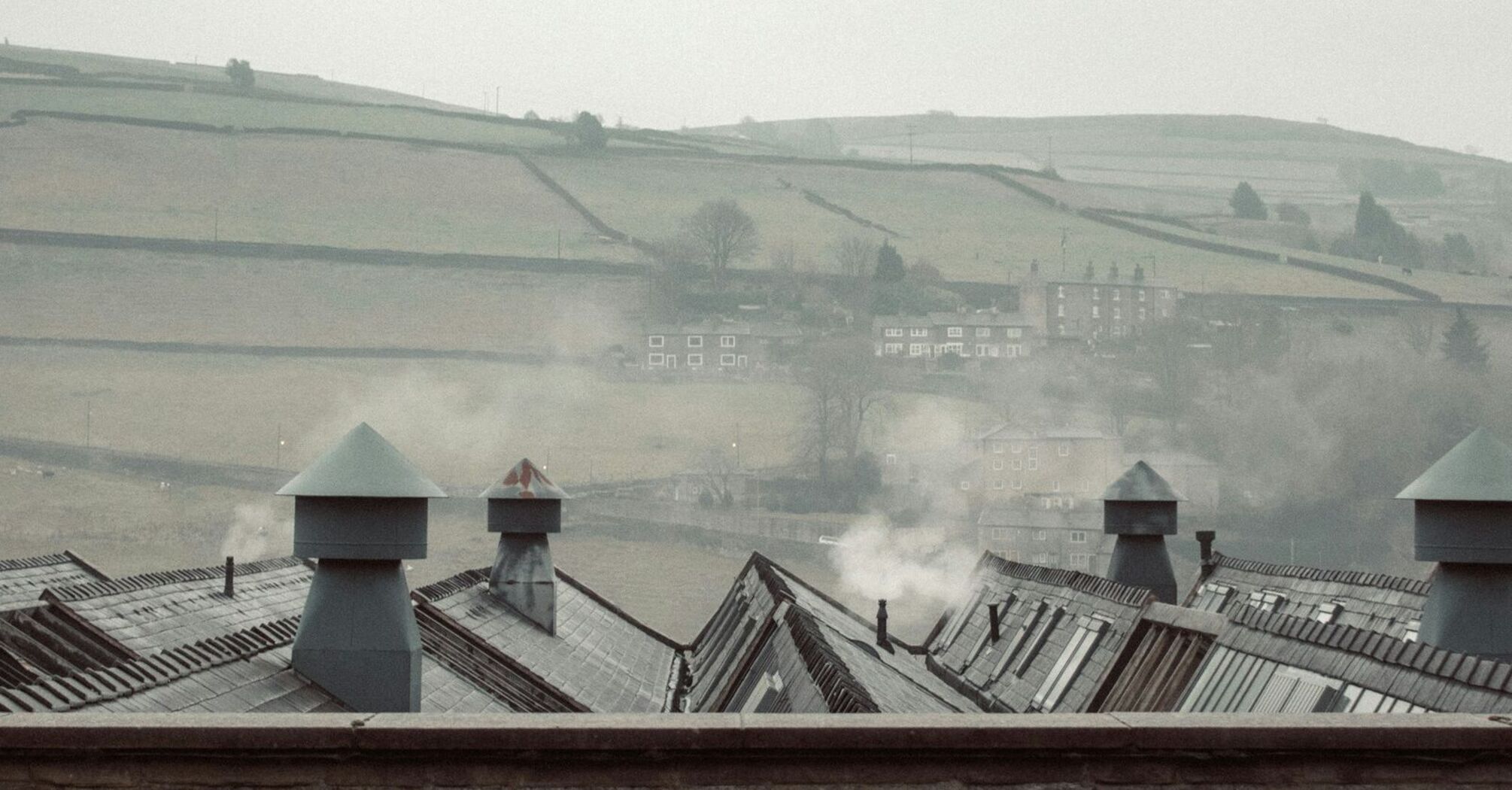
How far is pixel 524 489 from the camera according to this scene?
120 feet

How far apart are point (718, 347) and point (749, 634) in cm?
15759

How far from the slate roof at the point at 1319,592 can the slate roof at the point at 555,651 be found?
35.1 feet

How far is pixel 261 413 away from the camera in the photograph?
143750 millimetres

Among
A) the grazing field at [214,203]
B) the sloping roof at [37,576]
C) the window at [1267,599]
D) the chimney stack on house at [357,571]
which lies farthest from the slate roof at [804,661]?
the grazing field at [214,203]

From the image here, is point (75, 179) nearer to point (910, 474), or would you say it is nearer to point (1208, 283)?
point (910, 474)

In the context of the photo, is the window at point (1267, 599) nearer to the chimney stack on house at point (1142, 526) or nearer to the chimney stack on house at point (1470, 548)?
the chimney stack on house at point (1142, 526)

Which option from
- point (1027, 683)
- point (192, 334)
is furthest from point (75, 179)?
point (1027, 683)

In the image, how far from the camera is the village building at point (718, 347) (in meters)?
184

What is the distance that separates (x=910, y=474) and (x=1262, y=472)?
105ft

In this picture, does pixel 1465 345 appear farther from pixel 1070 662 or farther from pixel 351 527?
pixel 351 527


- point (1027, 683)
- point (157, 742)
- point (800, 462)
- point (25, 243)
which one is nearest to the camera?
point (157, 742)

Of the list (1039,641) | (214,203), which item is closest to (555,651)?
(1039,641)

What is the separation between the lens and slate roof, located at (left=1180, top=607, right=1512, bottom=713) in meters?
13.7

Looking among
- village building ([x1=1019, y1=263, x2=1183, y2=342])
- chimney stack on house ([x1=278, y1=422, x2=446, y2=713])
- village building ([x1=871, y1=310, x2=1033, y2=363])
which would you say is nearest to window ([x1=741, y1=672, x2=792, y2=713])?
chimney stack on house ([x1=278, y1=422, x2=446, y2=713])
